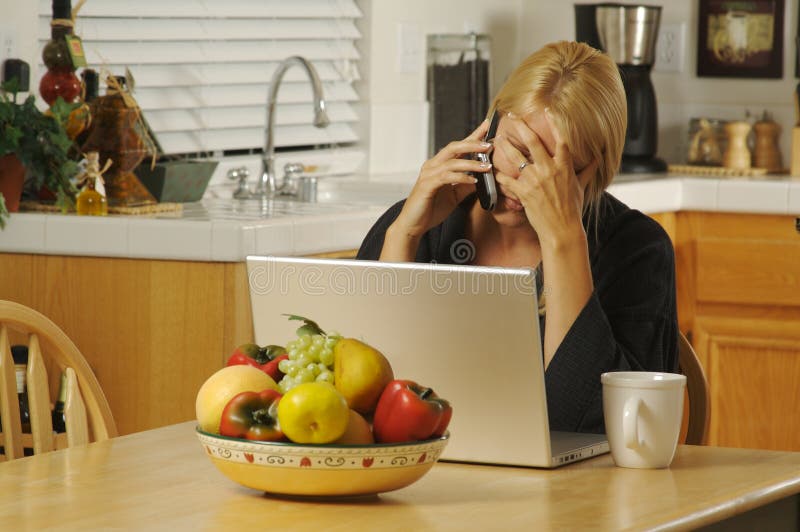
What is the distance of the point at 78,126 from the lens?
2525 millimetres

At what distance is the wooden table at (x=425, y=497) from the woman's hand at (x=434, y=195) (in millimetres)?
511

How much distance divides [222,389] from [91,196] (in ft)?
4.33

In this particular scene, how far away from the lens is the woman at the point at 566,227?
1.63m

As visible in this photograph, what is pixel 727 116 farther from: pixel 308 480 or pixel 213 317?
pixel 308 480

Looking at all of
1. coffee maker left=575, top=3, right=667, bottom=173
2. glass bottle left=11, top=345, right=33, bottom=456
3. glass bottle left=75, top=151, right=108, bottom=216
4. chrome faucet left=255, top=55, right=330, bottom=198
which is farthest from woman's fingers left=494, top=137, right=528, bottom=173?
coffee maker left=575, top=3, right=667, bottom=173

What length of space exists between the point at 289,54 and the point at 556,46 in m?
1.71

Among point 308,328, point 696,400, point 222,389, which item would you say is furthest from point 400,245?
point 222,389

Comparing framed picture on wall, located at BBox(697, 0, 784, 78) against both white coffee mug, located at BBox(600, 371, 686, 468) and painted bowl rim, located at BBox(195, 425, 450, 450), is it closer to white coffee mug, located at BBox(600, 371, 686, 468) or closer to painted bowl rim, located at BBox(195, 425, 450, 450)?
white coffee mug, located at BBox(600, 371, 686, 468)

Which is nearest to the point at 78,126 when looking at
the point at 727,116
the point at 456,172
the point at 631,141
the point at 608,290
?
the point at 456,172

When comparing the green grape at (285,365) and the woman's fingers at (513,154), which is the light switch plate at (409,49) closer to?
the woman's fingers at (513,154)

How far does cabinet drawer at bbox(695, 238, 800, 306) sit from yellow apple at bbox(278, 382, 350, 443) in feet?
8.19

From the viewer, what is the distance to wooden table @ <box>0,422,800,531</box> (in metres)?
1.15

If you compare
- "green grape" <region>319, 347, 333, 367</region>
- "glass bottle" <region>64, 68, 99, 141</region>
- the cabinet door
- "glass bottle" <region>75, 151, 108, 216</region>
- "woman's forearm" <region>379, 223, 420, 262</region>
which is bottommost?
the cabinet door

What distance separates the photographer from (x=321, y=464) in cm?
120
